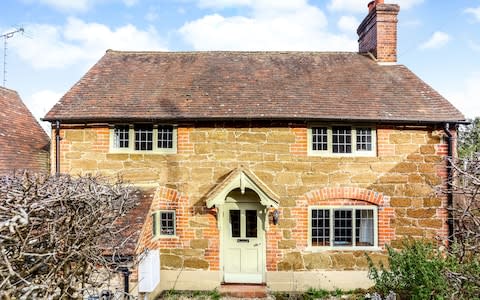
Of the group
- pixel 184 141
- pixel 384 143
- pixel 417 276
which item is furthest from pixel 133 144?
pixel 417 276

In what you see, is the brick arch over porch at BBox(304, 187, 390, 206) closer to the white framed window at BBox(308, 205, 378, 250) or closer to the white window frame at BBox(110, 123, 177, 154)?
the white framed window at BBox(308, 205, 378, 250)

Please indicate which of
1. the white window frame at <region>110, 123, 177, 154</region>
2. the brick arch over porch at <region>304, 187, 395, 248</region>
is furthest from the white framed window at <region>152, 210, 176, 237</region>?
the brick arch over porch at <region>304, 187, 395, 248</region>

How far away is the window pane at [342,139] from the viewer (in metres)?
10.7

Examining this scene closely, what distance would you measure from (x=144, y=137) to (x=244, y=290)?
5.36 meters

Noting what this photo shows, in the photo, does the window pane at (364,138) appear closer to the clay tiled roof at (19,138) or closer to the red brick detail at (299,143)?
the red brick detail at (299,143)

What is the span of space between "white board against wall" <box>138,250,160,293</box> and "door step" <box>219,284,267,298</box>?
208 centimetres

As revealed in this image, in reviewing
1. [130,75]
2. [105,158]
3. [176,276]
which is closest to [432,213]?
[176,276]

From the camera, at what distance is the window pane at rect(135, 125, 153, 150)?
10.8 meters

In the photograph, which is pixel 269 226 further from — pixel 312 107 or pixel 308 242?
pixel 312 107

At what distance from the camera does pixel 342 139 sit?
35.3 feet

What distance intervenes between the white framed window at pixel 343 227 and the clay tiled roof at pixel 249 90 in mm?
2701

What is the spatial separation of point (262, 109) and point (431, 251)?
576cm

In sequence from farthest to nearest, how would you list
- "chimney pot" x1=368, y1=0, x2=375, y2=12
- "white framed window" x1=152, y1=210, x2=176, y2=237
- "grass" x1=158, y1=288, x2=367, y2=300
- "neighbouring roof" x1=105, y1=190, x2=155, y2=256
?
"chimney pot" x1=368, y1=0, x2=375, y2=12 → "white framed window" x1=152, y1=210, x2=176, y2=237 → "grass" x1=158, y1=288, x2=367, y2=300 → "neighbouring roof" x1=105, y1=190, x2=155, y2=256

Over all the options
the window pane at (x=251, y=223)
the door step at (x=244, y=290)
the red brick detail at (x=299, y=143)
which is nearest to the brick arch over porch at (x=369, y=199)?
the red brick detail at (x=299, y=143)
